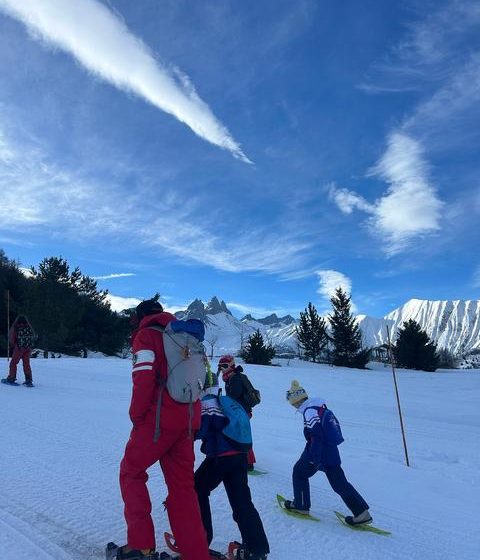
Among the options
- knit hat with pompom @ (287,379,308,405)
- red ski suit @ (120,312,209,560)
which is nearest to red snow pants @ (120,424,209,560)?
red ski suit @ (120,312,209,560)

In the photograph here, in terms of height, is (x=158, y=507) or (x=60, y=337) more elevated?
(x=60, y=337)

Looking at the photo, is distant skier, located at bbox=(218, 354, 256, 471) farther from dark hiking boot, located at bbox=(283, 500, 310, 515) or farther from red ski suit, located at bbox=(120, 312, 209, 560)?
red ski suit, located at bbox=(120, 312, 209, 560)

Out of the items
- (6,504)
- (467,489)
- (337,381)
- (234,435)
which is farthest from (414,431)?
(337,381)

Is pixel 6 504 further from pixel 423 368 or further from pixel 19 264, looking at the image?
pixel 19 264

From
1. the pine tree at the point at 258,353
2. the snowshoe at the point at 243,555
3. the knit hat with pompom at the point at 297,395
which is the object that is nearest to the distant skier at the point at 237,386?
the knit hat with pompom at the point at 297,395

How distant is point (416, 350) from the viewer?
4197 cm

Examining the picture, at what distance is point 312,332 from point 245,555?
152 ft

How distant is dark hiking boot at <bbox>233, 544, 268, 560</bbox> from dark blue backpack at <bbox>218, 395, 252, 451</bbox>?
27.1 inches

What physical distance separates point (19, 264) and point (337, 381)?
47.1m

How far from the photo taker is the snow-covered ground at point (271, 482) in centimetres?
372

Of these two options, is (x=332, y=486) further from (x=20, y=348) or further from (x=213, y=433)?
(x=20, y=348)

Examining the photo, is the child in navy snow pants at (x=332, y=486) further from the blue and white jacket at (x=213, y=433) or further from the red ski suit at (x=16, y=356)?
the red ski suit at (x=16, y=356)

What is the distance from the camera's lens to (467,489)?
6.30m

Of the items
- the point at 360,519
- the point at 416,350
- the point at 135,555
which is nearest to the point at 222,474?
the point at 135,555
